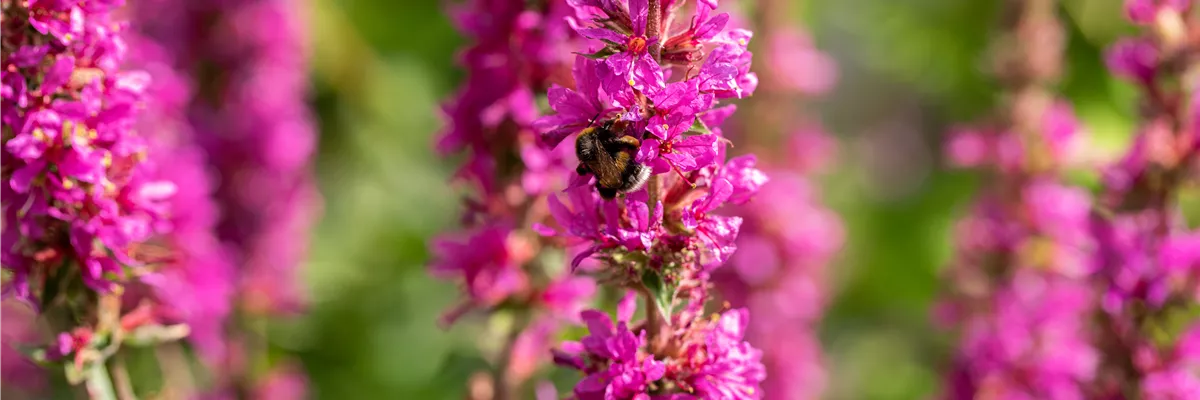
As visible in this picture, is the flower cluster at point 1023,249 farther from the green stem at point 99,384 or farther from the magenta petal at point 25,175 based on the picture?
the magenta petal at point 25,175

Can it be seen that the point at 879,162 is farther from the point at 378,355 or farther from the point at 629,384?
the point at 629,384

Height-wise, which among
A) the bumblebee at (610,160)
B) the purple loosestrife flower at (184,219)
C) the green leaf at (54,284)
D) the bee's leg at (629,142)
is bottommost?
the purple loosestrife flower at (184,219)

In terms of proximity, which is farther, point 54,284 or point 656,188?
point 54,284

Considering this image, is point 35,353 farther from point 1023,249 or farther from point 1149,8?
point 1023,249

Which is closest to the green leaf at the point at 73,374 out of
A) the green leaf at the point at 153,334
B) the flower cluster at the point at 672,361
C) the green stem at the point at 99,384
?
the green stem at the point at 99,384

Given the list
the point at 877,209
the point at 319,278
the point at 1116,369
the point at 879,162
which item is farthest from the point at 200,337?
the point at 879,162

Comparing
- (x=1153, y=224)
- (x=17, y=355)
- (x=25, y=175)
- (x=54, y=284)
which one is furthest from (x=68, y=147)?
(x=1153, y=224)
